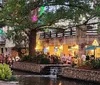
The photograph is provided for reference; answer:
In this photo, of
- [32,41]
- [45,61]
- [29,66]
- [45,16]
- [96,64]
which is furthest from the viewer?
[32,41]

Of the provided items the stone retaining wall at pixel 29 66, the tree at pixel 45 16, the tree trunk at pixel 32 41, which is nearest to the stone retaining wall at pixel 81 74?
the stone retaining wall at pixel 29 66

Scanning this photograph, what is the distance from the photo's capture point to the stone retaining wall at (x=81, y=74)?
28.2m

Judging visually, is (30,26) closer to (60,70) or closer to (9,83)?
(60,70)

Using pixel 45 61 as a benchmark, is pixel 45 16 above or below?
above

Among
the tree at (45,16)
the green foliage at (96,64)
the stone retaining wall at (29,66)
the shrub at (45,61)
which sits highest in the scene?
the tree at (45,16)

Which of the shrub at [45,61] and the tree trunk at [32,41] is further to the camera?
the tree trunk at [32,41]

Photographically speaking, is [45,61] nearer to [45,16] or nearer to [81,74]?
[45,16]

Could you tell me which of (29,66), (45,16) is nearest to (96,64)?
(45,16)

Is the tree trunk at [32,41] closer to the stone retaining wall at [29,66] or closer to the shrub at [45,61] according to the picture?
the stone retaining wall at [29,66]

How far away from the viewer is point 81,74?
30.0 meters

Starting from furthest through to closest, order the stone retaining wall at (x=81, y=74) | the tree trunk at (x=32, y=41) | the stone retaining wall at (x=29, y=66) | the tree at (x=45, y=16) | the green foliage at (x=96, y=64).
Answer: the tree trunk at (x=32, y=41)
the stone retaining wall at (x=29, y=66)
the tree at (x=45, y=16)
the green foliage at (x=96, y=64)
the stone retaining wall at (x=81, y=74)

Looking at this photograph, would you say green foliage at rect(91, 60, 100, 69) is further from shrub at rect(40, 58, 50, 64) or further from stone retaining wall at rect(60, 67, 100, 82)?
shrub at rect(40, 58, 50, 64)

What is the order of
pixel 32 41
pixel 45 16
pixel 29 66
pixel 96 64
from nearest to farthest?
pixel 96 64, pixel 45 16, pixel 29 66, pixel 32 41

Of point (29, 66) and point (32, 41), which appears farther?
point (32, 41)
